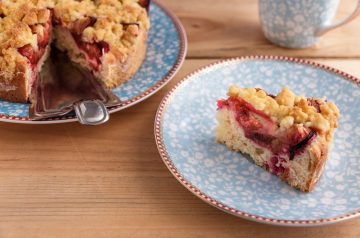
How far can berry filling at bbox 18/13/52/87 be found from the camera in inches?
90.0

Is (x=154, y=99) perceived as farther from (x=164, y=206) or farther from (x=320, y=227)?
(x=320, y=227)

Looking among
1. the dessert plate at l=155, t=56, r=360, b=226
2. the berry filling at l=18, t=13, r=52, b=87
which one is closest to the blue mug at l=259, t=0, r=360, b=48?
the dessert plate at l=155, t=56, r=360, b=226

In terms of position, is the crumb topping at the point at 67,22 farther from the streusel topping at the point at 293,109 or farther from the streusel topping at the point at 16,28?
the streusel topping at the point at 293,109

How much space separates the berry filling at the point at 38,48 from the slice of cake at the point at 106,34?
8 cm

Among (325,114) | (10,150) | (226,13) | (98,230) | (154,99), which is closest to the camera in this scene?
(98,230)

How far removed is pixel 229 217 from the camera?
5.99ft

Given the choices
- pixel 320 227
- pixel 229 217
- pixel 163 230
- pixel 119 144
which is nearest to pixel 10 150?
pixel 119 144

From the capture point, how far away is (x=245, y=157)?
2039mm

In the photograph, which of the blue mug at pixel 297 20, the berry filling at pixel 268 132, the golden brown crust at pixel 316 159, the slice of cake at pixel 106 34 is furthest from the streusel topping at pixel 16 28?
the golden brown crust at pixel 316 159

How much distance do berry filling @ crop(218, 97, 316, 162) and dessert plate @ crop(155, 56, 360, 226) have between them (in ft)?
0.31

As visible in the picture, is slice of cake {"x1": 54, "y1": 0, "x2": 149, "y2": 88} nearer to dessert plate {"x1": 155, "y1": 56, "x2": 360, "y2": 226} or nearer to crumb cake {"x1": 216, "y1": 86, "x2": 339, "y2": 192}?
dessert plate {"x1": 155, "y1": 56, "x2": 360, "y2": 226}

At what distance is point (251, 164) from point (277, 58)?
23.1 inches

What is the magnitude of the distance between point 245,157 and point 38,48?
1018 millimetres

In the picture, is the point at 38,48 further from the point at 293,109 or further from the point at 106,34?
the point at 293,109
